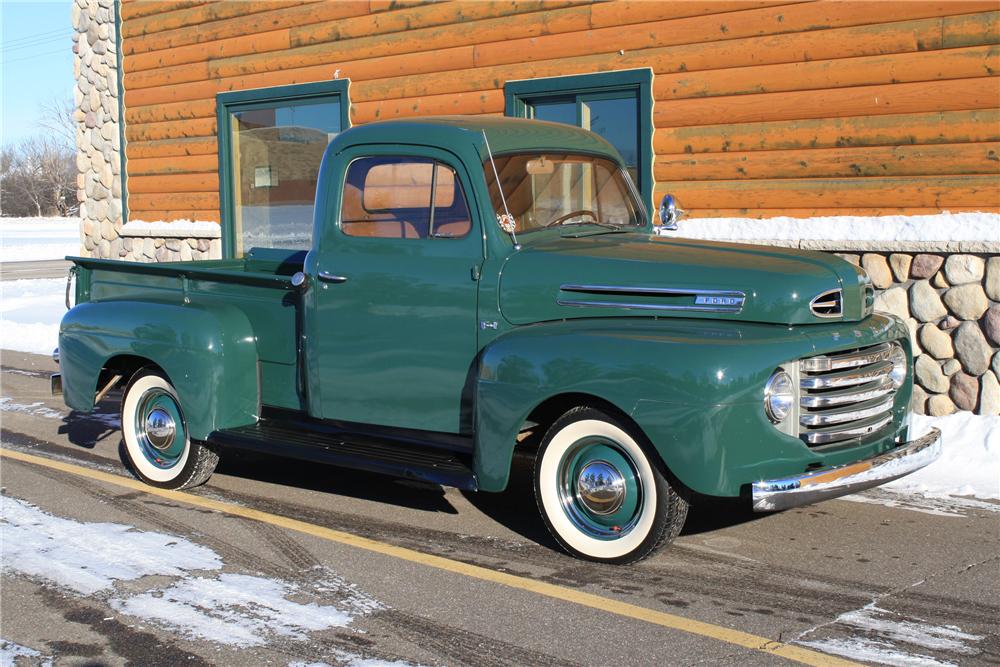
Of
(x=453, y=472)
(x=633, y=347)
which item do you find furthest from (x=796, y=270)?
(x=453, y=472)

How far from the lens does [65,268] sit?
3081cm

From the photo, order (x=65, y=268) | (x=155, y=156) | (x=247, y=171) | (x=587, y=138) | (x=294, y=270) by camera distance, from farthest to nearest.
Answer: (x=65, y=268), (x=155, y=156), (x=247, y=171), (x=294, y=270), (x=587, y=138)

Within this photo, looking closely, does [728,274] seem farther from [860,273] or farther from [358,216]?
[358,216]

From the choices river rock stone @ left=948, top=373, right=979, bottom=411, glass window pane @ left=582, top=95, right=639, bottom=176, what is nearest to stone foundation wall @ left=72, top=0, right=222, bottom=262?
glass window pane @ left=582, top=95, right=639, bottom=176

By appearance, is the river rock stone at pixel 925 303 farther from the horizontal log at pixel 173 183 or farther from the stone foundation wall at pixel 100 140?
the stone foundation wall at pixel 100 140

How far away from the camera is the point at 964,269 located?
8.33 meters

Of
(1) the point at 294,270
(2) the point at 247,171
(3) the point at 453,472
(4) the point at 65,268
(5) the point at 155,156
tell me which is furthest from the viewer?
(4) the point at 65,268

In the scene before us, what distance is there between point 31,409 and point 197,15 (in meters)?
6.75

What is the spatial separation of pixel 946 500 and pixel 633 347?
2558 millimetres

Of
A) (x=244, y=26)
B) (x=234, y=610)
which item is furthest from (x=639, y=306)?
(x=244, y=26)

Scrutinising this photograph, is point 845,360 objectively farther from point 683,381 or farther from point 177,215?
point 177,215

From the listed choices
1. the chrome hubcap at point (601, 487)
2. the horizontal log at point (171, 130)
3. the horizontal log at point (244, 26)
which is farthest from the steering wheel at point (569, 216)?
the horizontal log at point (171, 130)

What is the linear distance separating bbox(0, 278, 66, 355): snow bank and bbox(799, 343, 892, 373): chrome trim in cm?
793

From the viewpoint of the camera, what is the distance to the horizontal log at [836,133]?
848 cm
